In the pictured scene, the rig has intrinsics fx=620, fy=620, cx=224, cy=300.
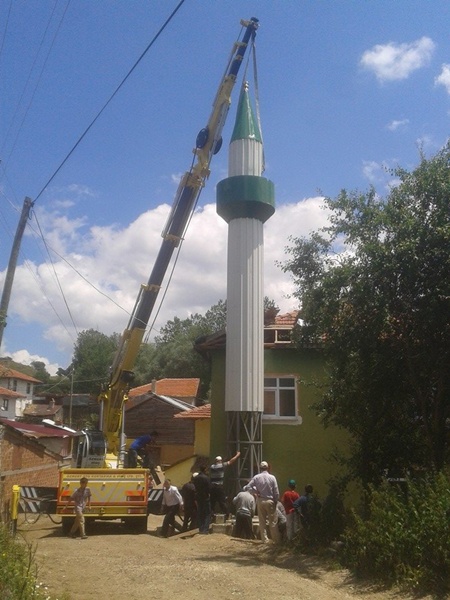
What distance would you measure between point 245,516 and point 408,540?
17.6ft

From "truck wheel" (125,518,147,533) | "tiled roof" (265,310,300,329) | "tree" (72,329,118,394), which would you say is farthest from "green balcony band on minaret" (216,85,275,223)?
"tree" (72,329,118,394)

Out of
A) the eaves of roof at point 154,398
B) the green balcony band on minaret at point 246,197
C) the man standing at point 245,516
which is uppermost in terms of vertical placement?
the green balcony band on minaret at point 246,197

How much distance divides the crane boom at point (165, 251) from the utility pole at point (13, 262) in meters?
3.56

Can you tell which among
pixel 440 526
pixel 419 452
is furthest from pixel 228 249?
pixel 440 526

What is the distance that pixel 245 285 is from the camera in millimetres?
18016

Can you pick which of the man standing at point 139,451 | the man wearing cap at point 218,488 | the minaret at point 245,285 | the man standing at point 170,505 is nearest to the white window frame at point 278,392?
the minaret at point 245,285

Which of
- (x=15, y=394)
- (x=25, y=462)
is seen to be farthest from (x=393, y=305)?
(x=15, y=394)

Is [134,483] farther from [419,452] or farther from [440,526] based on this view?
[440,526]

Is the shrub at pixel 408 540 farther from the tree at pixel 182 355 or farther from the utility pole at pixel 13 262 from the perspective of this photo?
the tree at pixel 182 355

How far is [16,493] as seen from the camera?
13773mm

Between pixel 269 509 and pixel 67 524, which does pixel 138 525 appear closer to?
pixel 67 524

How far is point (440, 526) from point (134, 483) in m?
8.27

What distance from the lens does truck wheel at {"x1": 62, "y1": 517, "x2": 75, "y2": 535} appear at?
1488 cm

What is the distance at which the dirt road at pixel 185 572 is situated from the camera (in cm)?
874
